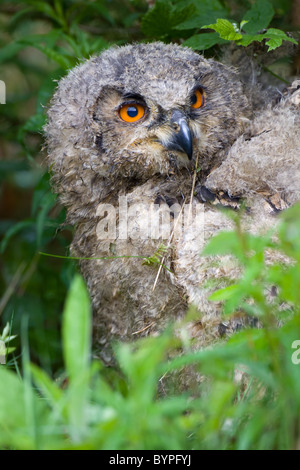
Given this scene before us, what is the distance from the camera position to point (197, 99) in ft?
8.26

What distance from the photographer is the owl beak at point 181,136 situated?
2273 millimetres

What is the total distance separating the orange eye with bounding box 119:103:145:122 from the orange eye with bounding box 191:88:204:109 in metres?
0.25

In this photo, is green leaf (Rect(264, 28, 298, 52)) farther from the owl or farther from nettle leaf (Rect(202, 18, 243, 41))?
the owl

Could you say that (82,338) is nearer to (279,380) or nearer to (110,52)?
(279,380)

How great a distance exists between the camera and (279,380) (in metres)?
1.23

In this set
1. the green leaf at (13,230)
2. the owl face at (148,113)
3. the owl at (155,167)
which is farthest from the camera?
the green leaf at (13,230)

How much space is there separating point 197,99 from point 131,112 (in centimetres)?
33

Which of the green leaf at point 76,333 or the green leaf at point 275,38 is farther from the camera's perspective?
the green leaf at point 275,38

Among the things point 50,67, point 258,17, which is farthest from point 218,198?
point 50,67

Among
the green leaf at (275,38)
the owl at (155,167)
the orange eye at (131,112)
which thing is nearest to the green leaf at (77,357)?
the owl at (155,167)

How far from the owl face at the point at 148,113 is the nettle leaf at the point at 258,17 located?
0.26 m

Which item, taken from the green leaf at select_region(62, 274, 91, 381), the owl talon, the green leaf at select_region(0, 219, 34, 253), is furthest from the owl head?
the green leaf at select_region(62, 274, 91, 381)

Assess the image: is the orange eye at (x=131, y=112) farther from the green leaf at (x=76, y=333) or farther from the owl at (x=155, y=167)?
the green leaf at (x=76, y=333)
